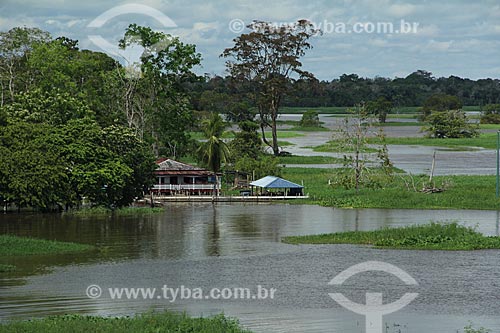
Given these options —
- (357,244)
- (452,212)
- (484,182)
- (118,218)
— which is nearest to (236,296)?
(357,244)

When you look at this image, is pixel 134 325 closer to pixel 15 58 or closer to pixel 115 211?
pixel 115 211

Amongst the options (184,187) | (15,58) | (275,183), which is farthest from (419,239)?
(15,58)

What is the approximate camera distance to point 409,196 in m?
53.8

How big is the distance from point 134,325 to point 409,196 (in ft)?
115

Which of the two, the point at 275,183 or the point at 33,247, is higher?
the point at 275,183

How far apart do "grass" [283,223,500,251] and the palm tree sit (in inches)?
922

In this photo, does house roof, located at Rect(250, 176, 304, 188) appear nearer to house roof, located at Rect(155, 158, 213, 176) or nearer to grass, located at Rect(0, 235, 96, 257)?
house roof, located at Rect(155, 158, 213, 176)

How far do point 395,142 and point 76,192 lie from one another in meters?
73.0

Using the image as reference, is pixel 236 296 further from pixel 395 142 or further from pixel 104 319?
pixel 395 142

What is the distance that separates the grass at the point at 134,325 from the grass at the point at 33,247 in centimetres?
1332

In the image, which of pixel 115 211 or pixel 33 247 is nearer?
pixel 33 247

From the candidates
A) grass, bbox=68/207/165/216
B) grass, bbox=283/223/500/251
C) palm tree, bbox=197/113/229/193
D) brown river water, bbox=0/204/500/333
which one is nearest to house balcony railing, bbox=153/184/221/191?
palm tree, bbox=197/113/229/193

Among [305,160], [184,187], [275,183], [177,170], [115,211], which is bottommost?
[115,211]

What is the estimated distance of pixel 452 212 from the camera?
162ft
